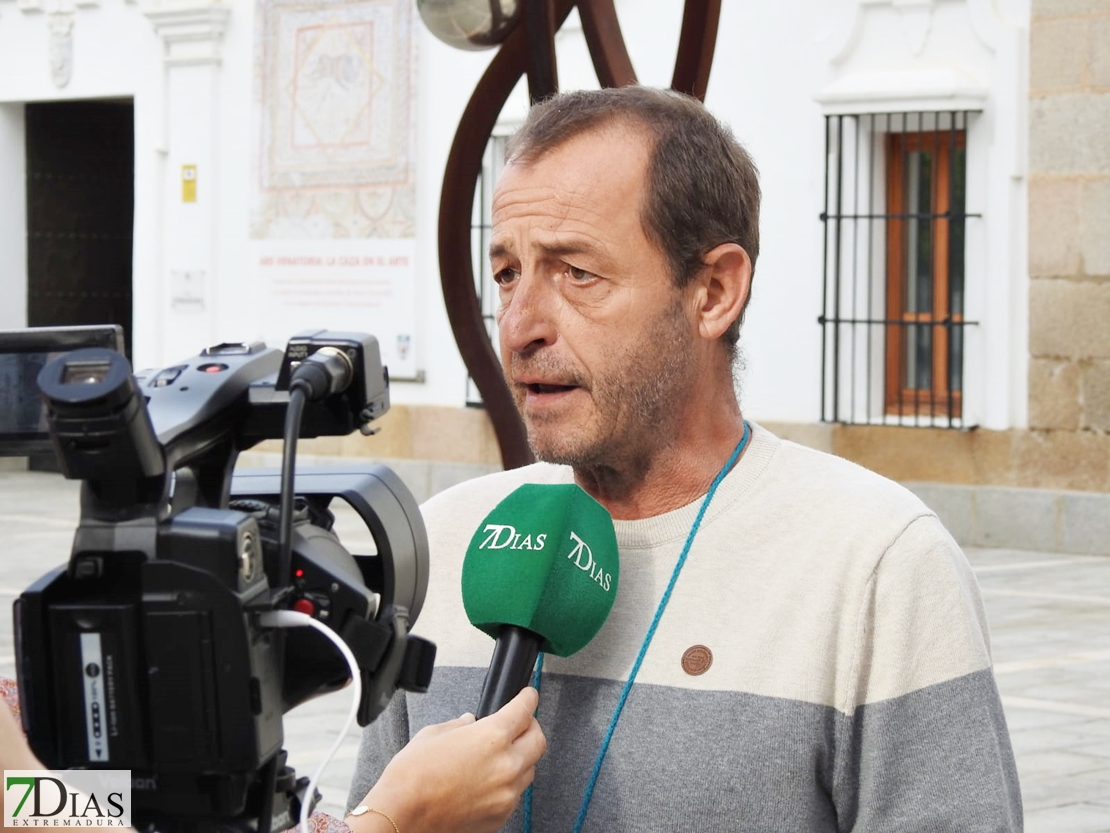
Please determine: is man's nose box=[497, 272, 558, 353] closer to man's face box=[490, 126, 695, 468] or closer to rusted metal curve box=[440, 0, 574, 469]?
man's face box=[490, 126, 695, 468]

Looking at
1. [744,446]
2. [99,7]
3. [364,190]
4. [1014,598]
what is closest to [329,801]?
[744,446]

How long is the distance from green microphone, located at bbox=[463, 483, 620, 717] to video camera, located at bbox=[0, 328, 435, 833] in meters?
0.46

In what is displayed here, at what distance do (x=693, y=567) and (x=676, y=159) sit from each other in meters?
0.50

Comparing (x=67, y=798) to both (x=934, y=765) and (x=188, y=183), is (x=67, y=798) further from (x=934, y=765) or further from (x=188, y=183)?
(x=188, y=183)

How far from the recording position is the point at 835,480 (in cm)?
230

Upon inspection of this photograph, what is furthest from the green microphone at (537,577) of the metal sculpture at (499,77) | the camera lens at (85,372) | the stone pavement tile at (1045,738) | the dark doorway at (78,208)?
the dark doorway at (78,208)

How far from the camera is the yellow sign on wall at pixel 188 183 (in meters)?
16.2

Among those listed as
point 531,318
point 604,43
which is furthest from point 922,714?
point 604,43

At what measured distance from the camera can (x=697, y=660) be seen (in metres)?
2.21

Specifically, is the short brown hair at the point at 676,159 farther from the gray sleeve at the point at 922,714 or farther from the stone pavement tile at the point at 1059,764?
the stone pavement tile at the point at 1059,764

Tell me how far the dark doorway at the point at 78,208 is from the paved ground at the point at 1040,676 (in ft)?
16.0

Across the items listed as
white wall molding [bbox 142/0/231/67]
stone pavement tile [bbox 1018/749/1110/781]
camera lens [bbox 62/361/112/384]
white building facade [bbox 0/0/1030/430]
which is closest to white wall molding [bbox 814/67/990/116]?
white building facade [bbox 0/0/1030/430]

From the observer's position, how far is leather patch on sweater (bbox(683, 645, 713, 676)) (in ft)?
7.23

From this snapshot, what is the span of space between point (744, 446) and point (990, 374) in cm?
1032
